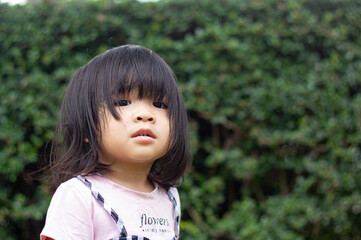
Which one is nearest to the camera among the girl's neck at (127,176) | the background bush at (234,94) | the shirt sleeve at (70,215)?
the shirt sleeve at (70,215)

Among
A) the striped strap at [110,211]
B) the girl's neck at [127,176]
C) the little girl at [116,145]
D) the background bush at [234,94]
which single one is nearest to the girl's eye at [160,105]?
the little girl at [116,145]

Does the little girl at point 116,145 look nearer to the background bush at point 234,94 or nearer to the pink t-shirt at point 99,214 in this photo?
the pink t-shirt at point 99,214

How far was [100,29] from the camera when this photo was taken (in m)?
3.42

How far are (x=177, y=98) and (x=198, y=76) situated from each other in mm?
1839

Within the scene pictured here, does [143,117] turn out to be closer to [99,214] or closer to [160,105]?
[160,105]

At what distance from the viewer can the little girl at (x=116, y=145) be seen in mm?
1378

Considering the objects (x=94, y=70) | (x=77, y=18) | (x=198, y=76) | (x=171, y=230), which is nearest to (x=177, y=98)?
(x=94, y=70)

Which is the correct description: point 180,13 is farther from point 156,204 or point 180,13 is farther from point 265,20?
point 156,204

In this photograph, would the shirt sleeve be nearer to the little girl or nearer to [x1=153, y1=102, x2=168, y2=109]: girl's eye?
the little girl

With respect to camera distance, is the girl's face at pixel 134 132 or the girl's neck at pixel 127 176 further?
the girl's neck at pixel 127 176

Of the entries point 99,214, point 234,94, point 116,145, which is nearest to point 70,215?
point 99,214

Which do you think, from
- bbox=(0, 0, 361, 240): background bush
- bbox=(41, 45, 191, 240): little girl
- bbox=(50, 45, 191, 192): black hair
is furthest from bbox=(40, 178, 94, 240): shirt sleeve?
bbox=(0, 0, 361, 240): background bush

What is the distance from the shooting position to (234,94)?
342cm

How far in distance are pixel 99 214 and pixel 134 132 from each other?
0.90 feet
